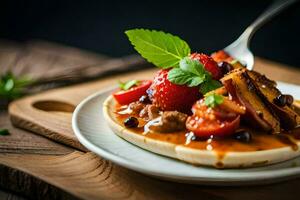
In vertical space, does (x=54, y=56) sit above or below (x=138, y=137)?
below

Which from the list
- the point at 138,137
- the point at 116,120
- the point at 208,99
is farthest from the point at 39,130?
the point at 208,99

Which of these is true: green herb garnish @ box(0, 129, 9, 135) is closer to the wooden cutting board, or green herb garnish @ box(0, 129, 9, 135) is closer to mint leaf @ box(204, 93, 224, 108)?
the wooden cutting board

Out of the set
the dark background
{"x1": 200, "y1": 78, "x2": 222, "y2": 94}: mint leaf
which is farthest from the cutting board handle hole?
the dark background

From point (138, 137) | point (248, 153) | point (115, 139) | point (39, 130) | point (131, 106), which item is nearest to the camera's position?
point (248, 153)

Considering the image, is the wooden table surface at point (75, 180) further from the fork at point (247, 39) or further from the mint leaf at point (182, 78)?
the fork at point (247, 39)

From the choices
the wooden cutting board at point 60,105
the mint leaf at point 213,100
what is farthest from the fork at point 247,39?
the mint leaf at point 213,100

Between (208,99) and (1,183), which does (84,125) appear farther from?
(208,99)

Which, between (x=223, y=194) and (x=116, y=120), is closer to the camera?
(x=223, y=194)
